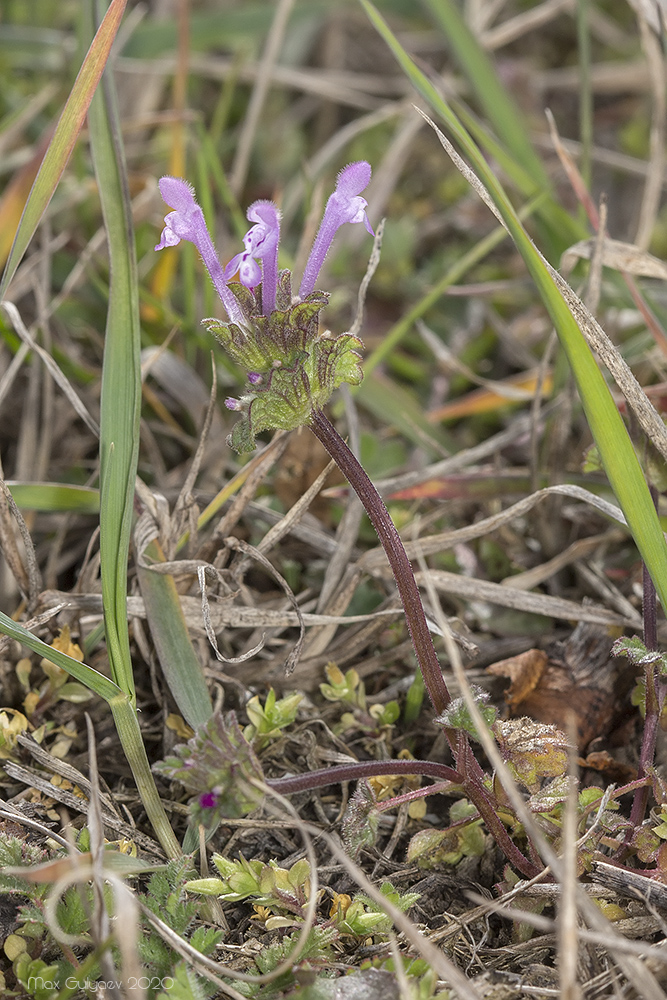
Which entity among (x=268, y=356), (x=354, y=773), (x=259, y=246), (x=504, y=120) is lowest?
(x=354, y=773)

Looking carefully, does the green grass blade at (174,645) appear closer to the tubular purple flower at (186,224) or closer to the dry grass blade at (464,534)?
the dry grass blade at (464,534)

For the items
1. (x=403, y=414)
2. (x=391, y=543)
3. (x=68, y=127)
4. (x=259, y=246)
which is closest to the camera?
(x=259, y=246)

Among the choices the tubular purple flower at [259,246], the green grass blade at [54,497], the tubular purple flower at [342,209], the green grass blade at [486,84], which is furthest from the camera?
the green grass blade at [486,84]

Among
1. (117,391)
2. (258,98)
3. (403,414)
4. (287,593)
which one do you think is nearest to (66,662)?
(287,593)

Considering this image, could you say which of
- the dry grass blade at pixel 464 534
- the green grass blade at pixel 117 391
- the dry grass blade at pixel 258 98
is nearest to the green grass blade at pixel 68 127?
the green grass blade at pixel 117 391

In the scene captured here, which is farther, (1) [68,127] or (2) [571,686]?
(2) [571,686]

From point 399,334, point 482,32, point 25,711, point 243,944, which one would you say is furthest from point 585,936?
point 482,32

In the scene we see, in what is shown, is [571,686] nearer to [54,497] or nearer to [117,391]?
[117,391]
